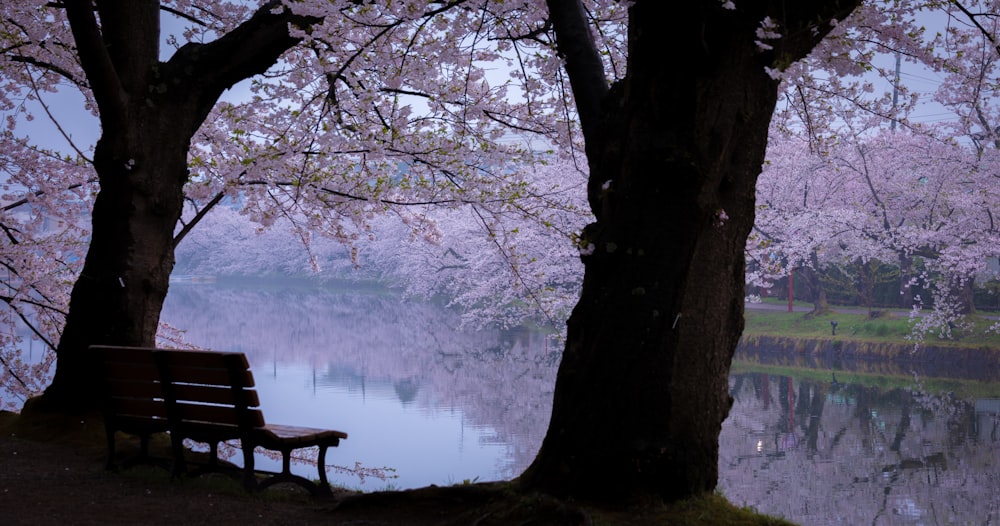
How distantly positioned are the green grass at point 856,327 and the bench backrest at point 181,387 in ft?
66.7

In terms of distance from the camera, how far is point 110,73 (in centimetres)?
667

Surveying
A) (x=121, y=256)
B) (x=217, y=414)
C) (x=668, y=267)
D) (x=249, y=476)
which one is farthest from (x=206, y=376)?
(x=668, y=267)

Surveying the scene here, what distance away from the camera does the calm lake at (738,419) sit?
11.8 metres

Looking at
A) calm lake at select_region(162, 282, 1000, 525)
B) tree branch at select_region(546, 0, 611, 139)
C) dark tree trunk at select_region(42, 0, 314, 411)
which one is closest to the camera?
tree branch at select_region(546, 0, 611, 139)

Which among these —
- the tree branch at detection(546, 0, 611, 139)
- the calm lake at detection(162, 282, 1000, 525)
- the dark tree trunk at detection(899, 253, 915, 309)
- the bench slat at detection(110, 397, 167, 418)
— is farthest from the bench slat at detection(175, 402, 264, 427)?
the dark tree trunk at detection(899, 253, 915, 309)

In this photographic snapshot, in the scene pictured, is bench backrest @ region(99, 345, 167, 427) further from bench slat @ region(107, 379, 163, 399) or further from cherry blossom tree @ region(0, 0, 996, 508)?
cherry blossom tree @ region(0, 0, 996, 508)

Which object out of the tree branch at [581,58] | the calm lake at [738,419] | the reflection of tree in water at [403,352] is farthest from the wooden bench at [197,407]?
the reflection of tree in water at [403,352]

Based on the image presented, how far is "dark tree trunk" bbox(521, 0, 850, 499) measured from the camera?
409 centimetres

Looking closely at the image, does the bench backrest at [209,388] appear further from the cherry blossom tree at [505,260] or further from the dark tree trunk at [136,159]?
the cherry blossom tree at [505,260]

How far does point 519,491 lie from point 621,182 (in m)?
1.55

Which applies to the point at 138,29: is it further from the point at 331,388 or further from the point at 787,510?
the point at 331,388

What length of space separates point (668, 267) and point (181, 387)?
288 cm

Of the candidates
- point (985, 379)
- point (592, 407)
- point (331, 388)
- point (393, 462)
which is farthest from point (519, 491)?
point (985, 379)

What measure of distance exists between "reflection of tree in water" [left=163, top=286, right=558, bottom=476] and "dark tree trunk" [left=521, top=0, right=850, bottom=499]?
8579mm
